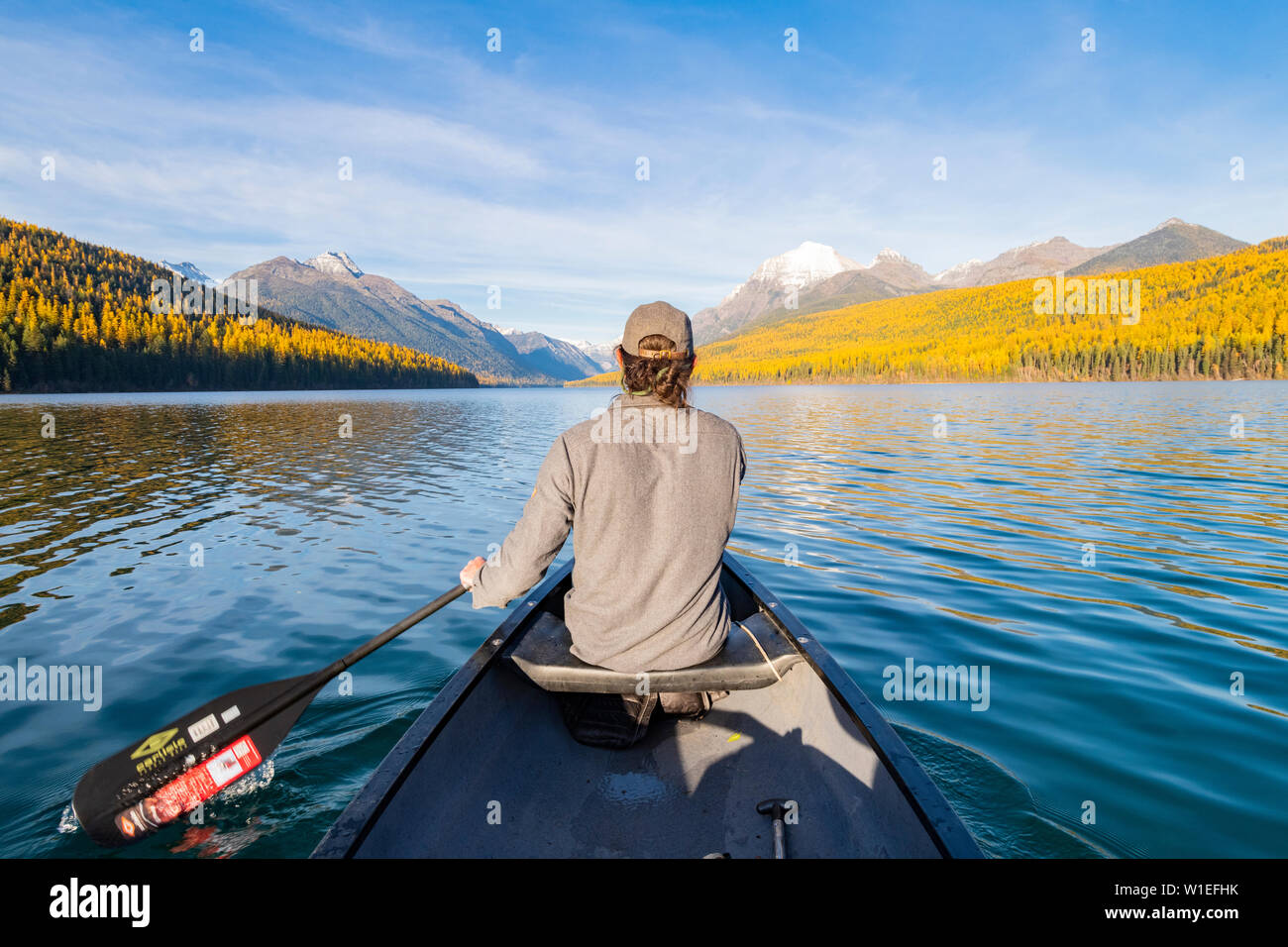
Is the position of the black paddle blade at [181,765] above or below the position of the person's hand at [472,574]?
below

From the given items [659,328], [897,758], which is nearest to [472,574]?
[659,328]

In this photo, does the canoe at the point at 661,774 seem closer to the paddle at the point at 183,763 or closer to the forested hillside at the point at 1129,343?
the paddle at the point at 183,763

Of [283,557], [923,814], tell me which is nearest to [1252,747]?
[923,814]

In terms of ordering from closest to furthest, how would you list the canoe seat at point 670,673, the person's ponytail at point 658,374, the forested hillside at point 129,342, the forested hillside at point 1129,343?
the person's ponytail at point 658,374, the canoe seat at point 670,673, the forested hillside at point 129,342, the forested hillside at point 1129,343

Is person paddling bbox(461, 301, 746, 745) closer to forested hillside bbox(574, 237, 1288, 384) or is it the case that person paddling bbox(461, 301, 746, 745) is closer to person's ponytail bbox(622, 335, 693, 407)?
person's ponytail bbox(622, 335, 693, 407)

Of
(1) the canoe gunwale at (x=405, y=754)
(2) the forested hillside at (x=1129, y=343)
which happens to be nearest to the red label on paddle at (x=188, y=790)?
(1) the canoe gunwale at (x=405, y=754)

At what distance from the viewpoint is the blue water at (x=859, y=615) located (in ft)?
14.7

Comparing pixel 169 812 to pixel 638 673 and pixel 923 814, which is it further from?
pixel 923 814

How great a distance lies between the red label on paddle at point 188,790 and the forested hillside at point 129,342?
101m

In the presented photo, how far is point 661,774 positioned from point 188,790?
9.52ft

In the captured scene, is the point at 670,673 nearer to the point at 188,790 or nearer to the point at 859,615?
the point at 188,790
